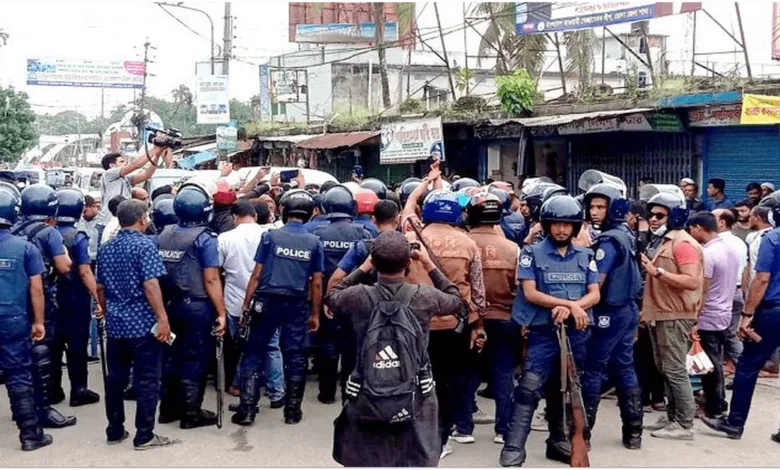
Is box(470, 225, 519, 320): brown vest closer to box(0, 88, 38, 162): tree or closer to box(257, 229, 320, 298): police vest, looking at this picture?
box(257, 229, 320, 298): police vest

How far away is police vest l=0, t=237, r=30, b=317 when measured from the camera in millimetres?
5508

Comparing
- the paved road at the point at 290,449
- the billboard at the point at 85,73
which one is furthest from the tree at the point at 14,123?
the paved road at the point at 290,449

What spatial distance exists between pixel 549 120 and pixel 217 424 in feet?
27.6

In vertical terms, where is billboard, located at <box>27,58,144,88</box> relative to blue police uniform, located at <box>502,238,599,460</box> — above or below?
above

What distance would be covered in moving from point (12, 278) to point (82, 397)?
6.10ft

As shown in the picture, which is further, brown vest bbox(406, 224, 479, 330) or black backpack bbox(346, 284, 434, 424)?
brown vest bbox(406, 224, 479, 330)

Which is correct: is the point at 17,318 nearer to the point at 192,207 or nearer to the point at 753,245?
the point at 192,207

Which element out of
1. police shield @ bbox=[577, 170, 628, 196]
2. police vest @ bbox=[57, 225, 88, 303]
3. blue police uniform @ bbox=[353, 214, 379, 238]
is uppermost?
police shield @ bbox=[577, 170, 628, 196]

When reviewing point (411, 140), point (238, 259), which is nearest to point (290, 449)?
point (238, 259)

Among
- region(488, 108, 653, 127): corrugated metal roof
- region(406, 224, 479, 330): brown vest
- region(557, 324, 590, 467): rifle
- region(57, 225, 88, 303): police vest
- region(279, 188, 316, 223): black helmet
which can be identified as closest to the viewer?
region(557, 324, 590, 467): rifle

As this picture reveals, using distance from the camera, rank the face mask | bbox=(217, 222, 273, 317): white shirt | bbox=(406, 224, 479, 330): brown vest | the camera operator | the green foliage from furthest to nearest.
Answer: the green foliage
the camera operator
bbox=(217, 222, 273, 317): white shirt
the face mask
bbox=(406, 224, 479, 330): brown vest

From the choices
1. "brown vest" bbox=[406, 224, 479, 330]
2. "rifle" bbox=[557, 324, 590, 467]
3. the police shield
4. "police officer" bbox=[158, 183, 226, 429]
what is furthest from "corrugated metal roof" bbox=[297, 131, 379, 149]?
"rifle" bbox=[557, 324, 590, 467]

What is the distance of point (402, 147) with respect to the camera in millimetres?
16766

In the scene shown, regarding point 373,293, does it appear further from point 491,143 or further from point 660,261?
point 491,143
